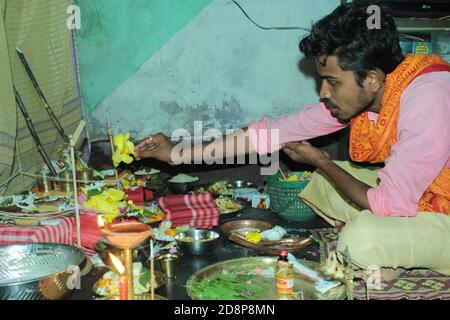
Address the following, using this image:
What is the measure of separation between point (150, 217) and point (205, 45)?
2107mm

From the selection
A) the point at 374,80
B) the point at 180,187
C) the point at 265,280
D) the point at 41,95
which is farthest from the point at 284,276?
the point at 41,95

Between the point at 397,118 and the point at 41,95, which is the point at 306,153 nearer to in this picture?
the point at 397,118

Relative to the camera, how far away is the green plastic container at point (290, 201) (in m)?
4.03

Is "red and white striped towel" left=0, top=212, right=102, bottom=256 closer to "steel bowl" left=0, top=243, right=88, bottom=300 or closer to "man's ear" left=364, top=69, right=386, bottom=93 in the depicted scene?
"steel bowl" left=0, top=243, right=88, bottom=300

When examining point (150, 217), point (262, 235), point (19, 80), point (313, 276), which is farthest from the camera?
point (19, 80)

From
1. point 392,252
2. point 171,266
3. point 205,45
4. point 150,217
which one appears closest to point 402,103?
point 392,252

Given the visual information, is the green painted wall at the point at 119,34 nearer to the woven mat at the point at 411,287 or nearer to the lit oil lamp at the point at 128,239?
the woven mat at the point at 411,287

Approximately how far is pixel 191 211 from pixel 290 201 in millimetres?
826

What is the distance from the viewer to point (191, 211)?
3768 millimetres

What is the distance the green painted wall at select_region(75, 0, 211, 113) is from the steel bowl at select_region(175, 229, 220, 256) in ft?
7.69

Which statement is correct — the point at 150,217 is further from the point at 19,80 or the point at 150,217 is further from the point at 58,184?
the point at 19,80

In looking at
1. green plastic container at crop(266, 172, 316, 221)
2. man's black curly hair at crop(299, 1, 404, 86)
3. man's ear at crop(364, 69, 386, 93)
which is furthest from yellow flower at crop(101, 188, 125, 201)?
man's ear at crop(364, 69, 386, 93)

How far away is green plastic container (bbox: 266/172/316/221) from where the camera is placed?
4.03 m

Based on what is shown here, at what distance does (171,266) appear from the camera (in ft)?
9.48
